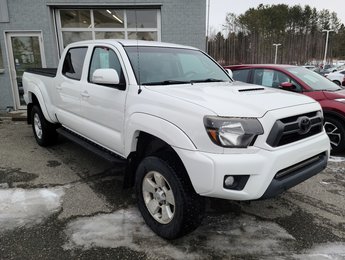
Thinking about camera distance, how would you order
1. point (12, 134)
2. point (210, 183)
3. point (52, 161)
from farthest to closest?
1. point (12, 134)
2. point (52, 161)
3. point (210, 183)

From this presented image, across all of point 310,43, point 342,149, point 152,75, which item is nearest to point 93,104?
point 152,75

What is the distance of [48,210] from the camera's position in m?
3.58

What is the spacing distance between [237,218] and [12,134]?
19.5 feet

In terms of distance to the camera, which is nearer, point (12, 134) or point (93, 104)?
point (93, 104)

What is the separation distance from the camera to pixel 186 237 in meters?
3.05

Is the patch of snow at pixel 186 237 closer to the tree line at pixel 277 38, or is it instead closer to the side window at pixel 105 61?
the side window at pixel 105 61

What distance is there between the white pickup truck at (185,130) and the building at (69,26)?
544 centimetres

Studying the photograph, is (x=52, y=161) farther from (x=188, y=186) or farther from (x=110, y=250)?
(x=188, y=186)

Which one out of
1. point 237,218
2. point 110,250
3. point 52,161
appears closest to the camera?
point 110,250

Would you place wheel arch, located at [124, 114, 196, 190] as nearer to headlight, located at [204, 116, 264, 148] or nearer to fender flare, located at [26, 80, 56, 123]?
headlight, located at [204, 116, 264, 148]

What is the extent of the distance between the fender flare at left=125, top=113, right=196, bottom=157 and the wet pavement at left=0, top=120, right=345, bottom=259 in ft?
2.86

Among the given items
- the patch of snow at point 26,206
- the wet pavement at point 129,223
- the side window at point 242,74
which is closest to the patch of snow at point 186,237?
the wet pavement at point 129,223

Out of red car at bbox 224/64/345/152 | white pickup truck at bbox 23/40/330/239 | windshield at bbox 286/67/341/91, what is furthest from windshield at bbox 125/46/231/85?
windshield at bbox 286/67/341/91

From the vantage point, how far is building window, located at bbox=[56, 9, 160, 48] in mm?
9672
